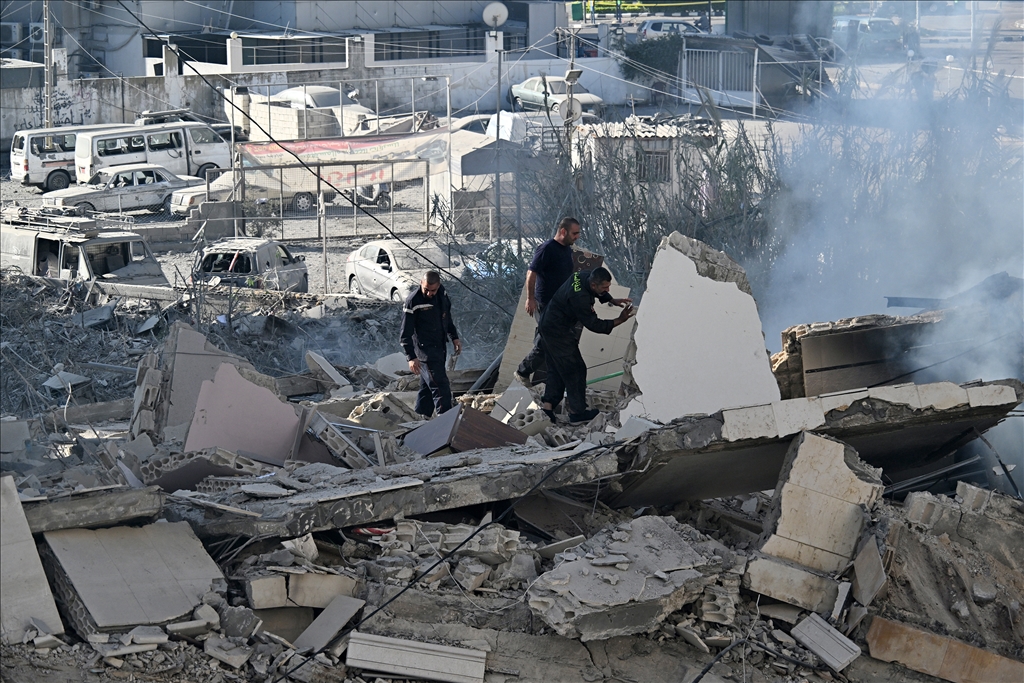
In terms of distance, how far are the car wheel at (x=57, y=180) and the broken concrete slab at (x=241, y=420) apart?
2010 cm

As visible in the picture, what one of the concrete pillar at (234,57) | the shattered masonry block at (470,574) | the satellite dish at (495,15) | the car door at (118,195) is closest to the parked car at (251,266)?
the satellite dish at (495,15)

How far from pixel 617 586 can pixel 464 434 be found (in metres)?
1.94

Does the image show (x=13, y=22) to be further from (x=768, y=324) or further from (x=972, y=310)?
(x=972, y=310)

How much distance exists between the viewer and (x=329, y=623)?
4.93 metres

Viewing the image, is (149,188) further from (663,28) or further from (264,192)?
(663,28)

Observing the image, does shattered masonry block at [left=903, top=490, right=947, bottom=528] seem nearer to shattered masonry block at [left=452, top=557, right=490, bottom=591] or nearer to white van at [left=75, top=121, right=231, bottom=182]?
shattered masonry block at [left=452, top=557, right=490, bottom=591]

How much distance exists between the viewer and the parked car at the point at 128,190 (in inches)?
838

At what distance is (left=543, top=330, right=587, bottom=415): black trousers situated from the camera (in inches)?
305

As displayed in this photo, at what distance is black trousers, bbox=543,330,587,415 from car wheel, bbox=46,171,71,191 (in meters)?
20.5

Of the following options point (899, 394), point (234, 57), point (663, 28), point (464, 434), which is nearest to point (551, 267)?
point (464, 434)

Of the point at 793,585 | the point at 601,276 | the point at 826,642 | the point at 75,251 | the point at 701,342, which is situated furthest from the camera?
the point at 75,251

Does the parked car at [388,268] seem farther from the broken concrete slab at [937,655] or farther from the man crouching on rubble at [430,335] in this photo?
the broken concrete slab at [937,655]

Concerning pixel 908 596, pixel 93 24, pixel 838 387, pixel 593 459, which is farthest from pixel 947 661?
pixel 93 24

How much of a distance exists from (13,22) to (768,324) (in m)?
32.3
